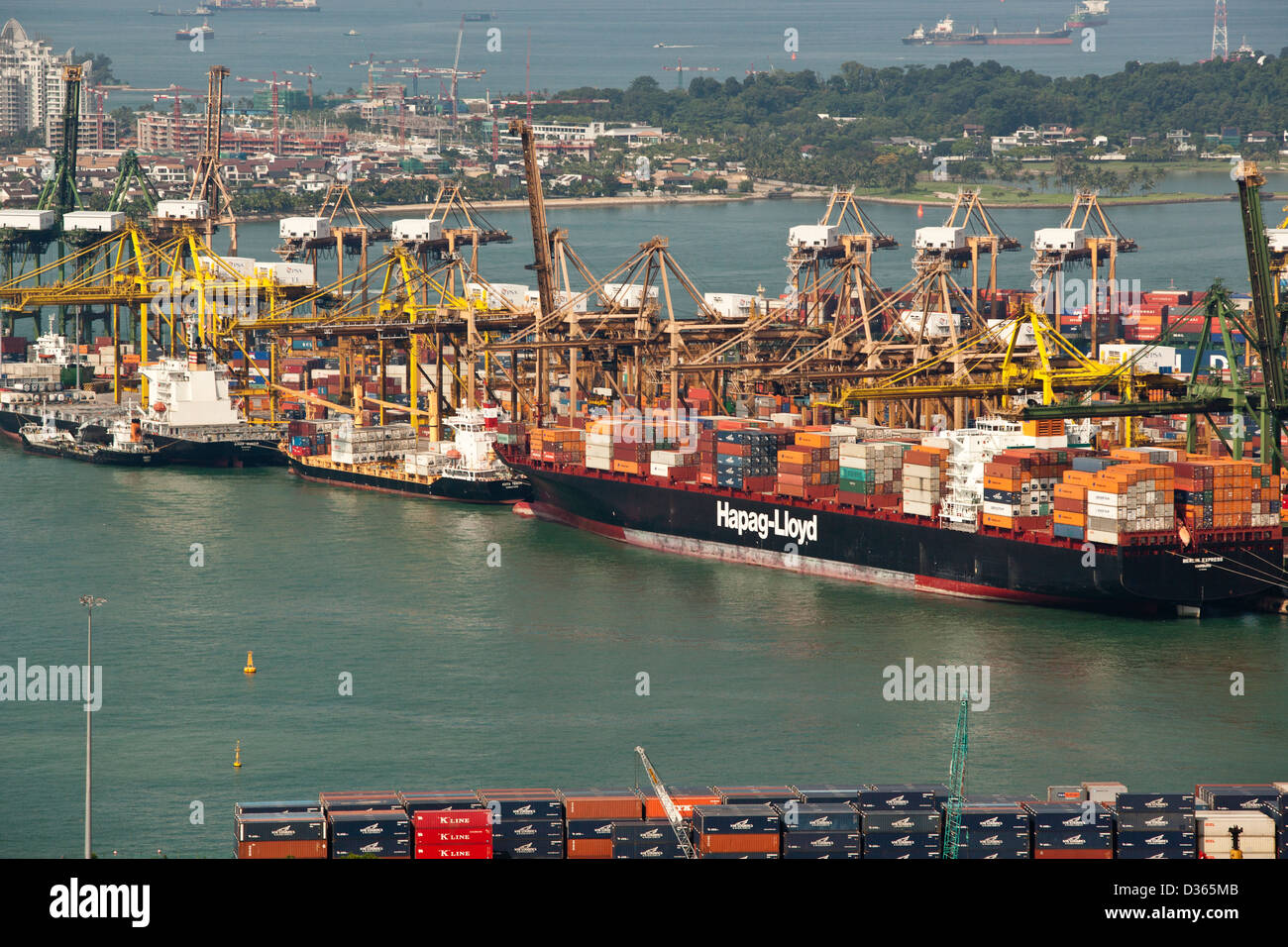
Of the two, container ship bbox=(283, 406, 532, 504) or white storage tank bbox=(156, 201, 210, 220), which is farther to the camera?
white storage tank bbox=(156, 201, 210, 220)

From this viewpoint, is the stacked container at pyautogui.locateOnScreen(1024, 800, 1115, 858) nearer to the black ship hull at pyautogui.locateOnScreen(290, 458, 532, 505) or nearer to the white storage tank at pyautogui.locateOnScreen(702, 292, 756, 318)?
the black ship hull at pyautogui.locateOnScreen(290, 458, 532, 505)

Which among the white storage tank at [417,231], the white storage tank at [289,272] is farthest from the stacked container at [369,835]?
the white storage tank at [417,231]

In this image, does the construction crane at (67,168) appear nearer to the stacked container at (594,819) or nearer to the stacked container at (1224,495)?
the stacked container at (1224,495)

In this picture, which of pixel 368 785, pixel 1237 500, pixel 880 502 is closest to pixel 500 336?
pixel 880 502

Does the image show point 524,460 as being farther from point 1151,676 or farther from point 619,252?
point 619,252


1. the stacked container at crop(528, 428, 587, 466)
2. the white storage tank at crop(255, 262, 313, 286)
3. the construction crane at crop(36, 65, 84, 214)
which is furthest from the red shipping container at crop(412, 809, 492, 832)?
the construction crane at crop(36, 65, 84, 214)
